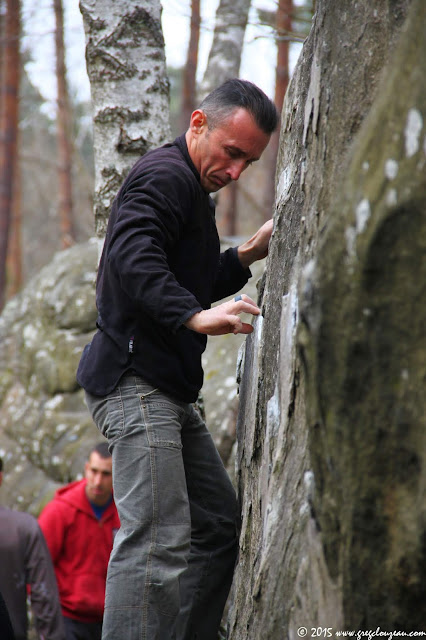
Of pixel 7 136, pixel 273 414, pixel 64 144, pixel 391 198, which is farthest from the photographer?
pixel 64 144

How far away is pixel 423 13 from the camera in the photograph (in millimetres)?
1601

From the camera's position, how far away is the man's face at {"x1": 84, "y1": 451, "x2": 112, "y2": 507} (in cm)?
472

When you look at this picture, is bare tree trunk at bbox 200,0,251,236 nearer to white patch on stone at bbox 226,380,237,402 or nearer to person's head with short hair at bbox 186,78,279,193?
white patch on stone at bbox 226,380,237,402

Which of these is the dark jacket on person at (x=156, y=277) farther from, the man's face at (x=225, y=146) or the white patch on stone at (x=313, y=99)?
the white patch on stone at (x=313, y=99)

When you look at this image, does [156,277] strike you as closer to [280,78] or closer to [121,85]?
[121,85]

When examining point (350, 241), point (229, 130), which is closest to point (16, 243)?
point (229, 130)

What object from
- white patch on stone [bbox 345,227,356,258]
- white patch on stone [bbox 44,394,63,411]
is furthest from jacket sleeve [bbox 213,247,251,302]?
white patch on stone [bbox 44,394,63,411]

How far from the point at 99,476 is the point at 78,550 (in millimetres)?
591

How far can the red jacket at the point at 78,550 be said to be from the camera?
4.75 m

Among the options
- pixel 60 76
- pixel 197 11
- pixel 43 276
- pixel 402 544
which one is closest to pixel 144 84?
pixel 402 544

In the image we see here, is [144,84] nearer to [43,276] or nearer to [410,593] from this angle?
[410,593]

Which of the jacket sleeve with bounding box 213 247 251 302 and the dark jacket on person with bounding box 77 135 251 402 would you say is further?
the jacket sleeve with bounding box 213 247 251 302

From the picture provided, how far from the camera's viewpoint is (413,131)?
157 cm

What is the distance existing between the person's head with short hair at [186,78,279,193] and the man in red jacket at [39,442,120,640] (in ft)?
8.84
